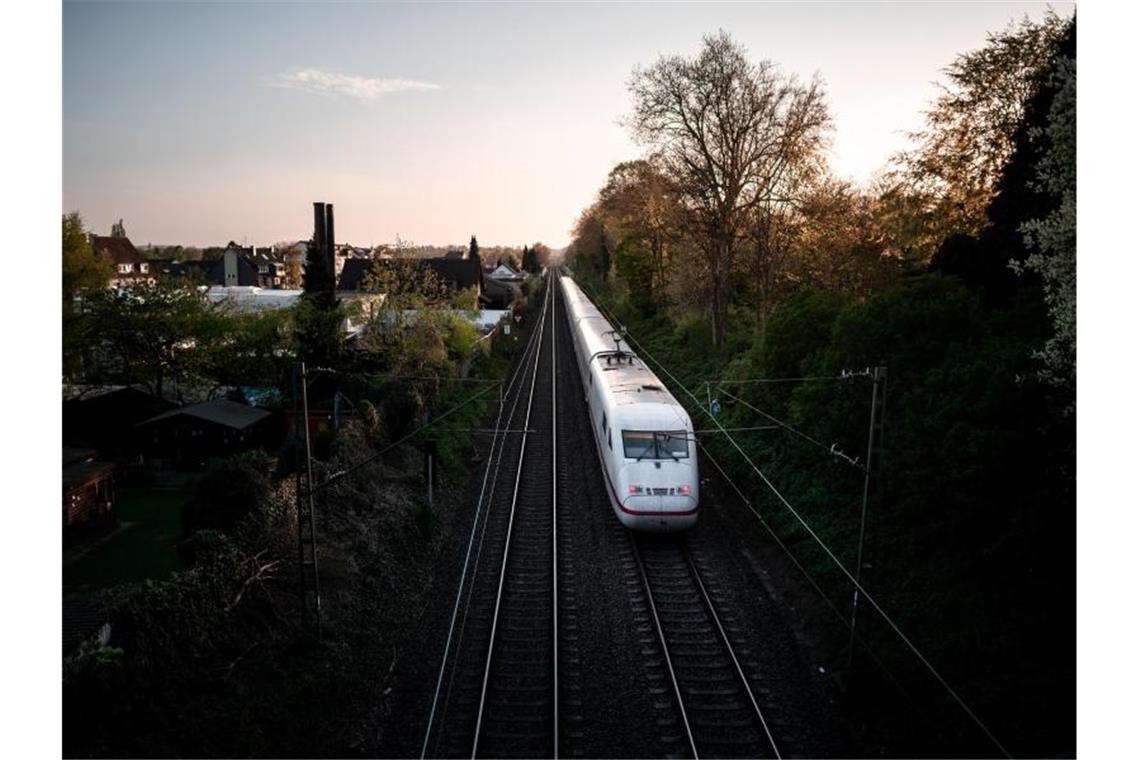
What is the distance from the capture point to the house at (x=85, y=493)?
1727 centimetres

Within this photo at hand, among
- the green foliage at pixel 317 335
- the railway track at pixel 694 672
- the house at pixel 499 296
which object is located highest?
the house at pixel 499 296

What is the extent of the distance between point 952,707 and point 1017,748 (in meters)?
0.93

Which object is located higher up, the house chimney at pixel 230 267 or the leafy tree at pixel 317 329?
the house chimney at pixel 230 267

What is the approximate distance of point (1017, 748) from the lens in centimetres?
939

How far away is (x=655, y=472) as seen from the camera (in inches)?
639

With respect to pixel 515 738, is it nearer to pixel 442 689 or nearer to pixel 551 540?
pixel 442 689

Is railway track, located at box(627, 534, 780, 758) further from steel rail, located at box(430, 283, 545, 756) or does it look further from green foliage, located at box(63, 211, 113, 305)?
green foliage, located at box(63, 211, 113, 305)

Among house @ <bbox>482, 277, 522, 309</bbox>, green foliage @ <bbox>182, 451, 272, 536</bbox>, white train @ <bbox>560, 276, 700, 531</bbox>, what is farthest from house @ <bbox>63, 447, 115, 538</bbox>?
house @ <bbox>482, 277, 522, 309</bbox>

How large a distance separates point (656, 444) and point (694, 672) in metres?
6.02

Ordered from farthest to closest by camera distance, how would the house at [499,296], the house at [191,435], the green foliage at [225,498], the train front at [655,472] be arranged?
the house at [499,296] → the house at [191,435] → the train front at [655,472] → the green foliage at [225,498]

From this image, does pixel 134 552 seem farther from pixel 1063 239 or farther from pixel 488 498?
pixel 1063 239

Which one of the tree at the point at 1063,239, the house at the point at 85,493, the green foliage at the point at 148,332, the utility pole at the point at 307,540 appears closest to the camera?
the tree at the point at 1063,239

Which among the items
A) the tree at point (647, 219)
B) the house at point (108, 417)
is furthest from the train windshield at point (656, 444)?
the house at point (108, 417)

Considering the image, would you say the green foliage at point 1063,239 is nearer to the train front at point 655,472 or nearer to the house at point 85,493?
the train front at point 655,472
